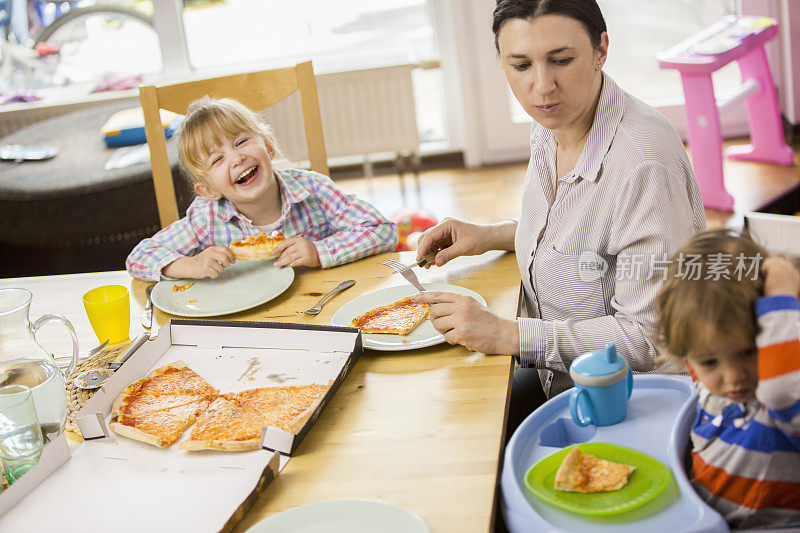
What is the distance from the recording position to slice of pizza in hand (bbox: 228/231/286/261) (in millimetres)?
1833

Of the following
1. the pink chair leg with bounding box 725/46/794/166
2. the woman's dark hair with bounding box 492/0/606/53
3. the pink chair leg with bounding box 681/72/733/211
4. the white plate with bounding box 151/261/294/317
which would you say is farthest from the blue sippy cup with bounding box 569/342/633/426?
the pink chair leg with bounding box 725/46/794/166

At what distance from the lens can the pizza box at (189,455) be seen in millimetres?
1061

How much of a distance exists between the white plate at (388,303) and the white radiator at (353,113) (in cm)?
300

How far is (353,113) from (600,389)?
3625mm

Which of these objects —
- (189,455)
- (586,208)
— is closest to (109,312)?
(189,455)

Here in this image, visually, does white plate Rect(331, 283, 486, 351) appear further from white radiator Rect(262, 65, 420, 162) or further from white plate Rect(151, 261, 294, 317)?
white radiator Rect(262, 65, 420, 162)

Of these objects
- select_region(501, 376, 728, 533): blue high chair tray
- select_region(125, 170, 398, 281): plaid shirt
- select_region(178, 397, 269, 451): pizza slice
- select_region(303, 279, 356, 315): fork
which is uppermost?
select_region(125, 170, 398, 281): plaid shirt

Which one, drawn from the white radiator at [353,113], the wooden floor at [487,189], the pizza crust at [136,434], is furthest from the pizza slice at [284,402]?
the white radiator at [353,113]

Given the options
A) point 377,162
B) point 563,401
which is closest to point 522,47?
point 563,401

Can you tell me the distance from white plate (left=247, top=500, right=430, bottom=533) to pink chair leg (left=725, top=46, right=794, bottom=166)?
11.8 ft

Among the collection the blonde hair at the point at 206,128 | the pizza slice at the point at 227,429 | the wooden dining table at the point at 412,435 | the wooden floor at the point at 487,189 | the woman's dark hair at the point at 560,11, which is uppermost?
the woman's dark hair at the point at 560,11

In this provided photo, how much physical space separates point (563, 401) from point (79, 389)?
81cm

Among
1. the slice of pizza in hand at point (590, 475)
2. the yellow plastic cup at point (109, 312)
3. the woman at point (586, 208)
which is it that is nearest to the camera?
the slice of pizza in hand at point (590, 475)

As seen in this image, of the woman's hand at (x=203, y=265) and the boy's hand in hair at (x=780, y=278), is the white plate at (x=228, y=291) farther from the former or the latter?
the boy's hand in hair at (x=780, y=278)
